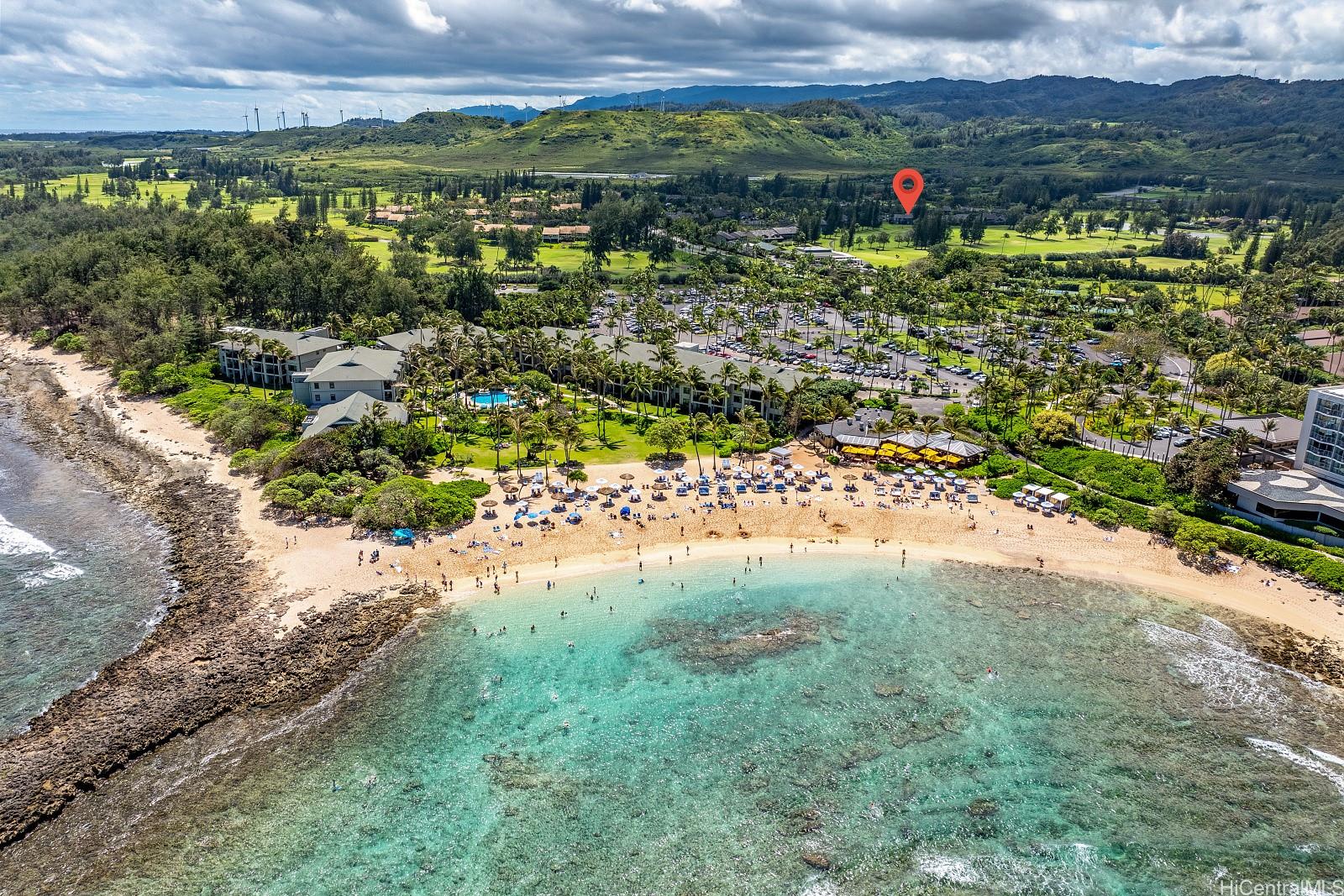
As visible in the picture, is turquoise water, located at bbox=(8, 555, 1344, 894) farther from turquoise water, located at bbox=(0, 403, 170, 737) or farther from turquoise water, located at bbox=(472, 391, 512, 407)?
turquoise water, located at bbox=(472, 391, 512, 407)

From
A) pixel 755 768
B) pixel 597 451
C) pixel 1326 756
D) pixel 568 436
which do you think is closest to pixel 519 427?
pixel 568 436

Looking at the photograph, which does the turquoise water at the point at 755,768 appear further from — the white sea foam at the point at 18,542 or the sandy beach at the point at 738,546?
the white sea foam at the point at 18,542

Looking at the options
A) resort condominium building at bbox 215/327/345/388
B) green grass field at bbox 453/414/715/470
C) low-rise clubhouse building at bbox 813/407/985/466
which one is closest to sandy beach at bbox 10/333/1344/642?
green grass field at bbox 453/414/715/470

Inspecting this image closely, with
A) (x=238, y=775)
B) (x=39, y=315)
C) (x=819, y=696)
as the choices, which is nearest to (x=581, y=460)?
(x=819, y=696)

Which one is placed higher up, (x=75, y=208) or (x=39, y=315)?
(x=75, y=208)

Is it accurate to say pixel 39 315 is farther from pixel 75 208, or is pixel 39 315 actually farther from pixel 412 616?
pixel 412 616

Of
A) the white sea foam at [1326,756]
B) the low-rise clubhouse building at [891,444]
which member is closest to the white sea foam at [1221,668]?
the white sea foam at [1326,756]
